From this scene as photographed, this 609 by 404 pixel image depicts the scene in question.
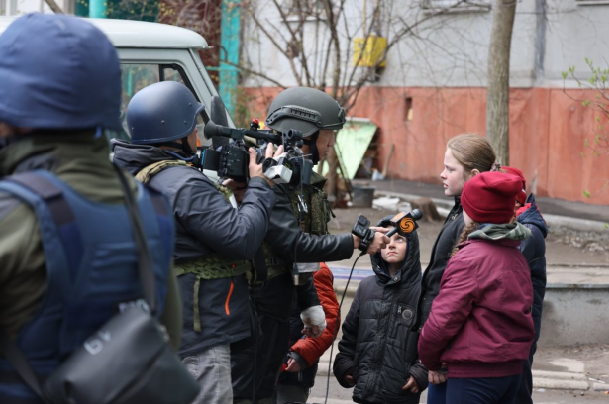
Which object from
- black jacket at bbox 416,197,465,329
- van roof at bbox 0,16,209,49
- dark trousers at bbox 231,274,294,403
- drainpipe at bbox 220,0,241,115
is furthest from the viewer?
drainpipe at bbox 220,0,241,115

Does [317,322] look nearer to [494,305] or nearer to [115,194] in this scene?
[494,305]

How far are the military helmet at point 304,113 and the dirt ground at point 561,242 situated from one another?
5.48 meters

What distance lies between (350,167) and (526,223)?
43.0ft

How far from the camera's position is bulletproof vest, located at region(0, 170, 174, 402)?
1833 mm

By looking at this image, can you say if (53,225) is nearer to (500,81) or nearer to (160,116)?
(160,116)

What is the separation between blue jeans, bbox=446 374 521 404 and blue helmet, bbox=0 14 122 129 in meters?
2.39

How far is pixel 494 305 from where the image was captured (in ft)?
12.4

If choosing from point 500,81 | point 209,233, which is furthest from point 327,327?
point 500,81

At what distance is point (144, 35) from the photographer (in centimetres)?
600

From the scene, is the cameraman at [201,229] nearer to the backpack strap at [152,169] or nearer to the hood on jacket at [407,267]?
the backpack strap at [152,169]

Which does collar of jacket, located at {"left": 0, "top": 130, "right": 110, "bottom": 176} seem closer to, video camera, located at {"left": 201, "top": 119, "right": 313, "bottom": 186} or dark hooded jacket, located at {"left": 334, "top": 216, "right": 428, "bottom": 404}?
video camera, located at {"left": 201, "top": 119, "right": 313, "bottom": 186}

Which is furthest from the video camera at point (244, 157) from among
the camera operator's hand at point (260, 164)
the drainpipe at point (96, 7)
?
the drainpipe at point (96, 7)

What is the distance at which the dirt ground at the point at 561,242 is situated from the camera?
32.9 ft

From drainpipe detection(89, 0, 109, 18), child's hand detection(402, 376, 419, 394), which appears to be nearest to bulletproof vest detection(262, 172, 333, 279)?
child's hand detection(402, 376, 419, 394)
